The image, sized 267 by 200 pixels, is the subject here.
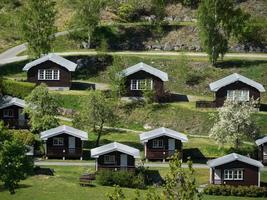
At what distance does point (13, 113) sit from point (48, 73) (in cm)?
1165

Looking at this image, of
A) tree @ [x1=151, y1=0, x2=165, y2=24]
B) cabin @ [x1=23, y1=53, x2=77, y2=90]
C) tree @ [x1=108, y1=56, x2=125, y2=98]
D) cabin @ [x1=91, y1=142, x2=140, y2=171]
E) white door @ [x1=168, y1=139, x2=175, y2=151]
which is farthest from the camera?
tree @ [x1=151, y1=0, x2=165, y2=24]

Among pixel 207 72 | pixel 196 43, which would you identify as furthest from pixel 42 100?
pixel 196 43

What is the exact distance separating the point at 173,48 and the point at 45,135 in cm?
3639

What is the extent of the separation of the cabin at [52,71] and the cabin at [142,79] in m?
7.31

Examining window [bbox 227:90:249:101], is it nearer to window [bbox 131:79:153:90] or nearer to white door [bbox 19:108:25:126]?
window [bbox 131:79:153:90]

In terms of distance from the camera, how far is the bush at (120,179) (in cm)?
6675

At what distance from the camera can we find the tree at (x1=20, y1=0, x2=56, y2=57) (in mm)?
99062

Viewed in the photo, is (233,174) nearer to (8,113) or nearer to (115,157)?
(115,157)

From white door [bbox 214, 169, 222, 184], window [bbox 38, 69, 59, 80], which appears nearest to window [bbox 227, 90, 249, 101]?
white door [bbox 214, 169, 222, 184]

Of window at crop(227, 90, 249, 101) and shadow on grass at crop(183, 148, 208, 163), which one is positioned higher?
window at crop(227, 90, 249, 101)

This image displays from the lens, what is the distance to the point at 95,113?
8000 centimetres

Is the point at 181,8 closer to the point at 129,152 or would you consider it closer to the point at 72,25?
the point at 72,25

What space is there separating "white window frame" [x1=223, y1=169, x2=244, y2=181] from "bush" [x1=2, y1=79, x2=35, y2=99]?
30103 millimetres

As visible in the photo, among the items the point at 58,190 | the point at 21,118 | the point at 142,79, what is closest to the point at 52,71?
the point at 142,79
